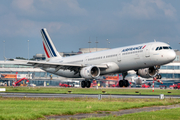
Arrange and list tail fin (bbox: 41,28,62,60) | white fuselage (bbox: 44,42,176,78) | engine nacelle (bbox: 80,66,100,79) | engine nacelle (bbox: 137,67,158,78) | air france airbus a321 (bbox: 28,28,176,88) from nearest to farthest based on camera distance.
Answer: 1. white fuselage (bbox: 44,42,176,78)
2. air france airbus a321 (bbox: 28,28,176,88)
3. engine nacelle (bbox: 137,67,158,78)
4. engine nacelle (bbox: 80,66,100,79)
5. tail fin (bbox: 41,28,62,60)

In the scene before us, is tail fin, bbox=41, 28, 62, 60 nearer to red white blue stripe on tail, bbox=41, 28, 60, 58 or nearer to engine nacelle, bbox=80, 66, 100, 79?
red white blue stripe on tail, bbox=41, 28, 60, 58

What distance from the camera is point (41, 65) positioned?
2352 inches

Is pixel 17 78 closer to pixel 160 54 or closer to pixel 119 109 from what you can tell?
pixel 160 54

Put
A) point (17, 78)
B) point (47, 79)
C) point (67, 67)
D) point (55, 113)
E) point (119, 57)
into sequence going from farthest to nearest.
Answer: point (47, 79) < point (17, 78) < point (67, 67) < point (119, 57) < point (55, 113)

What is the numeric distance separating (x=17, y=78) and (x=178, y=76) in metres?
78.0

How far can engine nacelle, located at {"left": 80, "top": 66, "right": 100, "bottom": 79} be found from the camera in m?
54.3

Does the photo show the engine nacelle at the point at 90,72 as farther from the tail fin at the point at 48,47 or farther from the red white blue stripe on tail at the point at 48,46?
the red white blue stripe on tail at the point at 48,46

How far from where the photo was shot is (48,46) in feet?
243

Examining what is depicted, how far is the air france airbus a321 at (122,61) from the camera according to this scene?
46906 millimetres

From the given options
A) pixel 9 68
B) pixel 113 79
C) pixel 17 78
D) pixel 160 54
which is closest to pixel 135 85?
pixel 113 79

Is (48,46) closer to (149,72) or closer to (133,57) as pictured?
(149,72)

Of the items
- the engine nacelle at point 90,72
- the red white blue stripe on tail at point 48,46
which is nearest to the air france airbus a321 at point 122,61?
the engine nacelle at point 90,72

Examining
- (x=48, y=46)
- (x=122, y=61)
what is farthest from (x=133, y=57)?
(x=48, y=46)

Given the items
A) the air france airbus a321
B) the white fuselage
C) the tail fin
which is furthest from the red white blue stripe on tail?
the white fuselage
